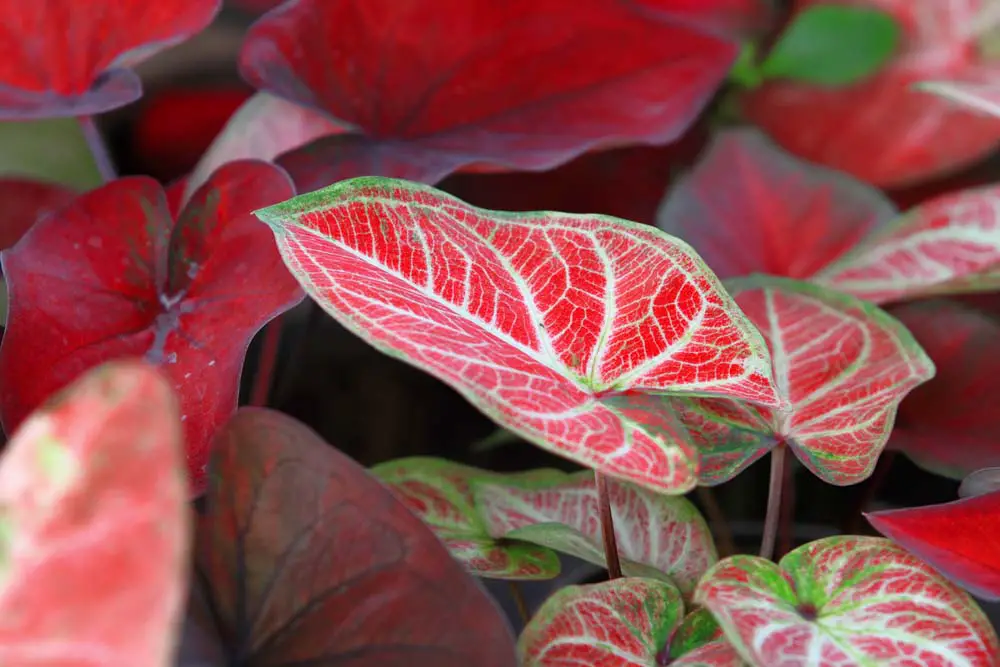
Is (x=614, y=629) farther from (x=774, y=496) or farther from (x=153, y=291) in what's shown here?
(x=153, y=291)

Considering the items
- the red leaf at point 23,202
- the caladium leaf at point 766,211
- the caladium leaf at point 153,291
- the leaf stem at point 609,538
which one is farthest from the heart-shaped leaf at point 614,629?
the red leaf at point 23,202

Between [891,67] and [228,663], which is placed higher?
[891,67]

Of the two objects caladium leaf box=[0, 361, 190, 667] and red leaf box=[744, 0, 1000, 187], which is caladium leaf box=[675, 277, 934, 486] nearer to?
caladium leaf box=[0, 361, 190, 667]

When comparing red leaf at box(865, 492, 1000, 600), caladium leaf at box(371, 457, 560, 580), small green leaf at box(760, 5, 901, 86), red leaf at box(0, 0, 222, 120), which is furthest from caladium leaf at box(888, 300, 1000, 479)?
red leaf at box(0, 0, 222, 120)

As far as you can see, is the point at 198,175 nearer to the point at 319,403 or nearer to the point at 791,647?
the point at 319,403

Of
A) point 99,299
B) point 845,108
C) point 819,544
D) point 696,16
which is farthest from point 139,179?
point 845,108

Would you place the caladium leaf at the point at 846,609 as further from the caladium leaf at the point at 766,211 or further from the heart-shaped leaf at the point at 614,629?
the caladium leaf at the point at 766,211
